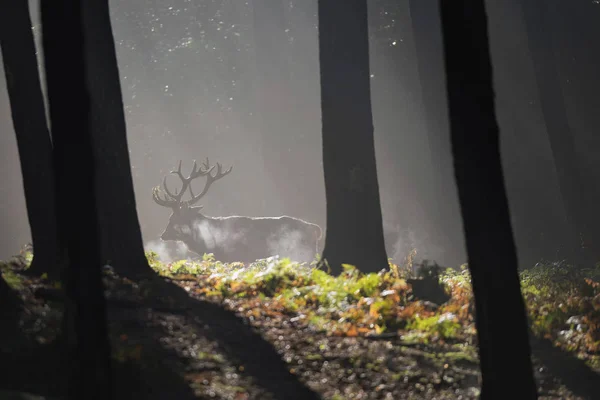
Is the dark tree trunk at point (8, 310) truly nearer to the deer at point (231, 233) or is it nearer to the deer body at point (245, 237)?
the deer at point (231, 233)

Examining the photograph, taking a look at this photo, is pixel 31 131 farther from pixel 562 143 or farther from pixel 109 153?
pixel 562 143

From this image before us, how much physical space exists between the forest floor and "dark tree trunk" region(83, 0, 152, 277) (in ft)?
1.94

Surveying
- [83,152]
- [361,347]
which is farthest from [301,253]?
[83,152]

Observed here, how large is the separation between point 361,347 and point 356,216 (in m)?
4.20

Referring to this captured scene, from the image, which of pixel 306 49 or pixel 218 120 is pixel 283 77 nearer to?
pixel 306 49

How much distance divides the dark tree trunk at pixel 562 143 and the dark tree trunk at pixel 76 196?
14.1 metres

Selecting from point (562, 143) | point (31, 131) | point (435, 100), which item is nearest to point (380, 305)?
point (31, 131)

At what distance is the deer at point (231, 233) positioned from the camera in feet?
76.6

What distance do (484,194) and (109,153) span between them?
5.22 metres

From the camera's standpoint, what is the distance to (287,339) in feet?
20.5

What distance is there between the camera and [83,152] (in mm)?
4320

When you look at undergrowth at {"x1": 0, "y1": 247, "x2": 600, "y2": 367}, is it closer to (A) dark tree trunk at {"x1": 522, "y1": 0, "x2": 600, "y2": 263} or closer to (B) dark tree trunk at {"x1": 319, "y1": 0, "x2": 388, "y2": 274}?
(B) dark tree trunk at {"x1": 319, "y1": 0, "x2": 388, "y2": 274}

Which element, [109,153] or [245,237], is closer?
[109,153]

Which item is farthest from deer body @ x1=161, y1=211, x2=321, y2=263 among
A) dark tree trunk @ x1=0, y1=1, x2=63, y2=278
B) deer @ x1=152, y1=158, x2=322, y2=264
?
dark tree trunk @ x1=0, y1=1, x2=63, y2=278
